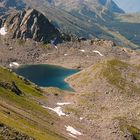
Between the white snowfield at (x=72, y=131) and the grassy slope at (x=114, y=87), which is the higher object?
the white snowfield at (x=72, y=131)

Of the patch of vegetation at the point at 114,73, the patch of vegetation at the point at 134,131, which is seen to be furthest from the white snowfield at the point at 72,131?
the patch of vegetation at the point at 114,73

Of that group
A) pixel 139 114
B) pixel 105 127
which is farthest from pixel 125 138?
pixel 139 114

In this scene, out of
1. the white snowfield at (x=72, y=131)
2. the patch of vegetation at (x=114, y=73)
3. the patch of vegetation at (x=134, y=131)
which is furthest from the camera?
the patch of vegetation at (x=114, y=73)

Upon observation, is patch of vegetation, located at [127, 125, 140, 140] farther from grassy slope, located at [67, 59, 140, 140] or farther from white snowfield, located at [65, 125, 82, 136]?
white snowfield, located at [65, 125, 82, 136]

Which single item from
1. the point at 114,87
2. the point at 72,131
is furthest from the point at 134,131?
the point at 114,87

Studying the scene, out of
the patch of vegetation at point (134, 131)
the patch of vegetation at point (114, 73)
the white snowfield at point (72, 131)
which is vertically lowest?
the patch of vegetation at point (114, 73)

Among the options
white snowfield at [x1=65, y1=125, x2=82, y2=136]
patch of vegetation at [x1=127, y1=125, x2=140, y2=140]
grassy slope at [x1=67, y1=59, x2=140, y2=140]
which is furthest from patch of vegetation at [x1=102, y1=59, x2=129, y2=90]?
white snowfield at [x1=65, y1=125, x2=82, y2=136]

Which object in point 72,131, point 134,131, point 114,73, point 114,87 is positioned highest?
point 72,131

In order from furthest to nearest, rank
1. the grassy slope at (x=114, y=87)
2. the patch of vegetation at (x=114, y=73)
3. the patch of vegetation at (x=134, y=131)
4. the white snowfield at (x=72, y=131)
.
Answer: the patch of vegetation at (x=114, y=73)
the grassy slope at (x=114, y=87)
the patch of vegetation at (x=134, y=131)
the white snowfield at (x=72, y=131)

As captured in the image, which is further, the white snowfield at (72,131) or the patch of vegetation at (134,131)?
the patch of vegetation at (134,131)

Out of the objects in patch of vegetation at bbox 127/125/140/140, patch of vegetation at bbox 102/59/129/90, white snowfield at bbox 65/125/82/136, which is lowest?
patch of vegetation at bbox 102/59/129/90

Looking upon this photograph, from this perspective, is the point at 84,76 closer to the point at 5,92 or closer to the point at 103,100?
the point at 103,100

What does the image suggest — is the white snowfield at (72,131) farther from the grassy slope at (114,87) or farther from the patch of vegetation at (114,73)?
the patch of vegetation at (114,73)

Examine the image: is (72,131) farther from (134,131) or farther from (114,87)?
(114,87)
